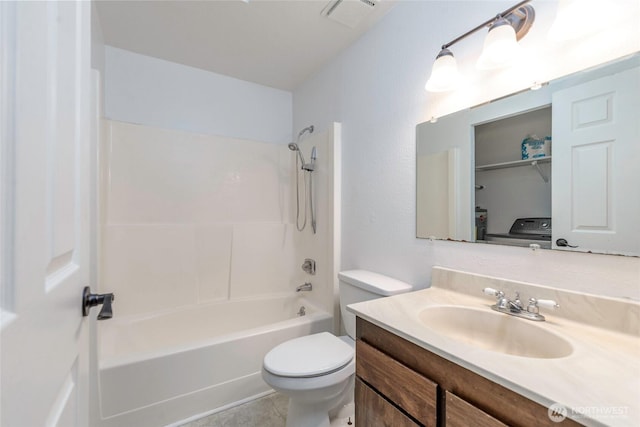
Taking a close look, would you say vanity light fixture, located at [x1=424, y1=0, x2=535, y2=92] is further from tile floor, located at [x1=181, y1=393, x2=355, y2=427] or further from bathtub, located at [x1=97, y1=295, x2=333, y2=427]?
tile floor, located at [x1=181, y1=393, x2=355, y2=427]

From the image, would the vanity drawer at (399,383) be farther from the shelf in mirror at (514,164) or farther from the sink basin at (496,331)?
the shelf in mirror at (514,164)

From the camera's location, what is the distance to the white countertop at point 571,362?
1.71ft

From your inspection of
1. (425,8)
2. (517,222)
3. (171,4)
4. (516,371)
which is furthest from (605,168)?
(171,4)

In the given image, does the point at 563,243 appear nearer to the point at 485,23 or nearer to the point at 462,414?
the point at 462,414

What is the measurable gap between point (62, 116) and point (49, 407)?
530 mm

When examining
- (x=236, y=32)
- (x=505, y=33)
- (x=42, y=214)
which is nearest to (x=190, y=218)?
(x=236, y=32)

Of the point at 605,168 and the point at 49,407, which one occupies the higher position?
the point at 605,168

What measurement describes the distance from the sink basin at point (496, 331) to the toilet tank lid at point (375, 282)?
34cm

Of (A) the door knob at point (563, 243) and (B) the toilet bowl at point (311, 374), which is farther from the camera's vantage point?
(B) the toilet bowl at point (311, 374)

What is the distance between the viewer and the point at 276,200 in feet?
8.81

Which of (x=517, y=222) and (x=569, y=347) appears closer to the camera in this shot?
(x=569, y=347)

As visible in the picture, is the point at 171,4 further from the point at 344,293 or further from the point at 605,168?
the point at 605,168

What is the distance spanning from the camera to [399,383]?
0.85 m

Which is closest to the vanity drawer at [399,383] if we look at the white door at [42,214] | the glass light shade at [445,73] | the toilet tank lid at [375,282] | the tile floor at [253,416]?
the toilet tank lid at [375,282]
